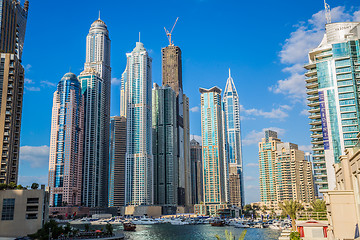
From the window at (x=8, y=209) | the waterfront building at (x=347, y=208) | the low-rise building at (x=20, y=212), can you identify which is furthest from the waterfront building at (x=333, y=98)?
the window at (x=8, y=209)

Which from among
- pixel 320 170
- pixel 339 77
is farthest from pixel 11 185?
pixel 339 77

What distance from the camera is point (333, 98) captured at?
352 ft

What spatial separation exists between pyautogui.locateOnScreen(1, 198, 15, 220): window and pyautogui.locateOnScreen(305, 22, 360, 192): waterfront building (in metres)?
84.2

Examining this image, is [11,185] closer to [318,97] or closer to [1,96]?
[1,96]

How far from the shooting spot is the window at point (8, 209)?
91.8 metres

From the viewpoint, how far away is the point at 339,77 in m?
108

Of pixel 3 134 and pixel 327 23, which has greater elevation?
pixel 327 23

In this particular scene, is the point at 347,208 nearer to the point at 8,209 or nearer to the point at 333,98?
the point at 333,98

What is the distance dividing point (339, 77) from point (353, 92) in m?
6.01

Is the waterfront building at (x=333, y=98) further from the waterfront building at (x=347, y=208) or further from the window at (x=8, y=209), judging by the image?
the window at (x=8, y=209)

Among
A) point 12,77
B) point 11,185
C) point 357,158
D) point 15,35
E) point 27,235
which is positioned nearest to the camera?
point 357,158

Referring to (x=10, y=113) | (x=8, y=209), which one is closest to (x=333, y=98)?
(x=8, y=209)

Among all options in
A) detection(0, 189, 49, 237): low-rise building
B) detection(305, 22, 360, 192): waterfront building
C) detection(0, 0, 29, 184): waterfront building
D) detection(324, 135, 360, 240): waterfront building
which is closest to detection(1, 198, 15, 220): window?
detection(0, 189, 49, 237): low-rise building

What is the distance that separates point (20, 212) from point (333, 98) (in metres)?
92.3
